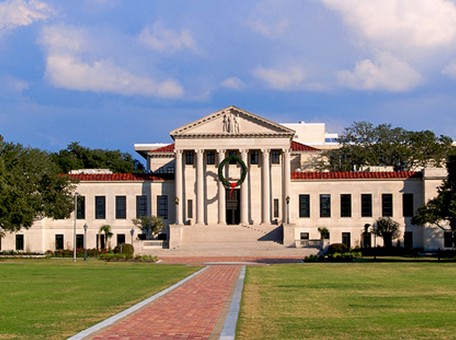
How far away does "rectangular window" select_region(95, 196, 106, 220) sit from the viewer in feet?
316

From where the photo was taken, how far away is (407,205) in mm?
94250

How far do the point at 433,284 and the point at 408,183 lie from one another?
63522 mm

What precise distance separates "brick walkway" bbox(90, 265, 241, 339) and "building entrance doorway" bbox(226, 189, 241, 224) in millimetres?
68450

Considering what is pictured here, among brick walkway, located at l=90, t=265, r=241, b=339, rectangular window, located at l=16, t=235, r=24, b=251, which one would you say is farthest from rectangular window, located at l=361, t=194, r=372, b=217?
brick walkway, located at l=90, t=265, r=241, b=339

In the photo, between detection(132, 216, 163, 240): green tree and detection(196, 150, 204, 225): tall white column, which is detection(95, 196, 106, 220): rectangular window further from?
detection(196, 150, 204, 225): tall white column

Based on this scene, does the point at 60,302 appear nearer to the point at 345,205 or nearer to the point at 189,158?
the point at 189,158

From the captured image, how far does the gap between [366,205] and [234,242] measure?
674 inches

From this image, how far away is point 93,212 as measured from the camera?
96.4 meters

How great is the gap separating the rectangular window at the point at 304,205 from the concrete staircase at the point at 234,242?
16.9ft

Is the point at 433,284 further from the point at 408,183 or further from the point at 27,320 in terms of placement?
the point at 408,183

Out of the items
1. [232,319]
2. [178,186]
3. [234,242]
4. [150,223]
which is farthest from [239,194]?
[232,319]

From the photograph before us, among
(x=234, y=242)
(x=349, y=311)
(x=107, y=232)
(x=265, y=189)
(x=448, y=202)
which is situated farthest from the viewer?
(x=265, y=189)

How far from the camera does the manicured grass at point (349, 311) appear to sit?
1579 centimetres

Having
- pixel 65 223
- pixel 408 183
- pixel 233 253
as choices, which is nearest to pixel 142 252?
pixel 233 253
